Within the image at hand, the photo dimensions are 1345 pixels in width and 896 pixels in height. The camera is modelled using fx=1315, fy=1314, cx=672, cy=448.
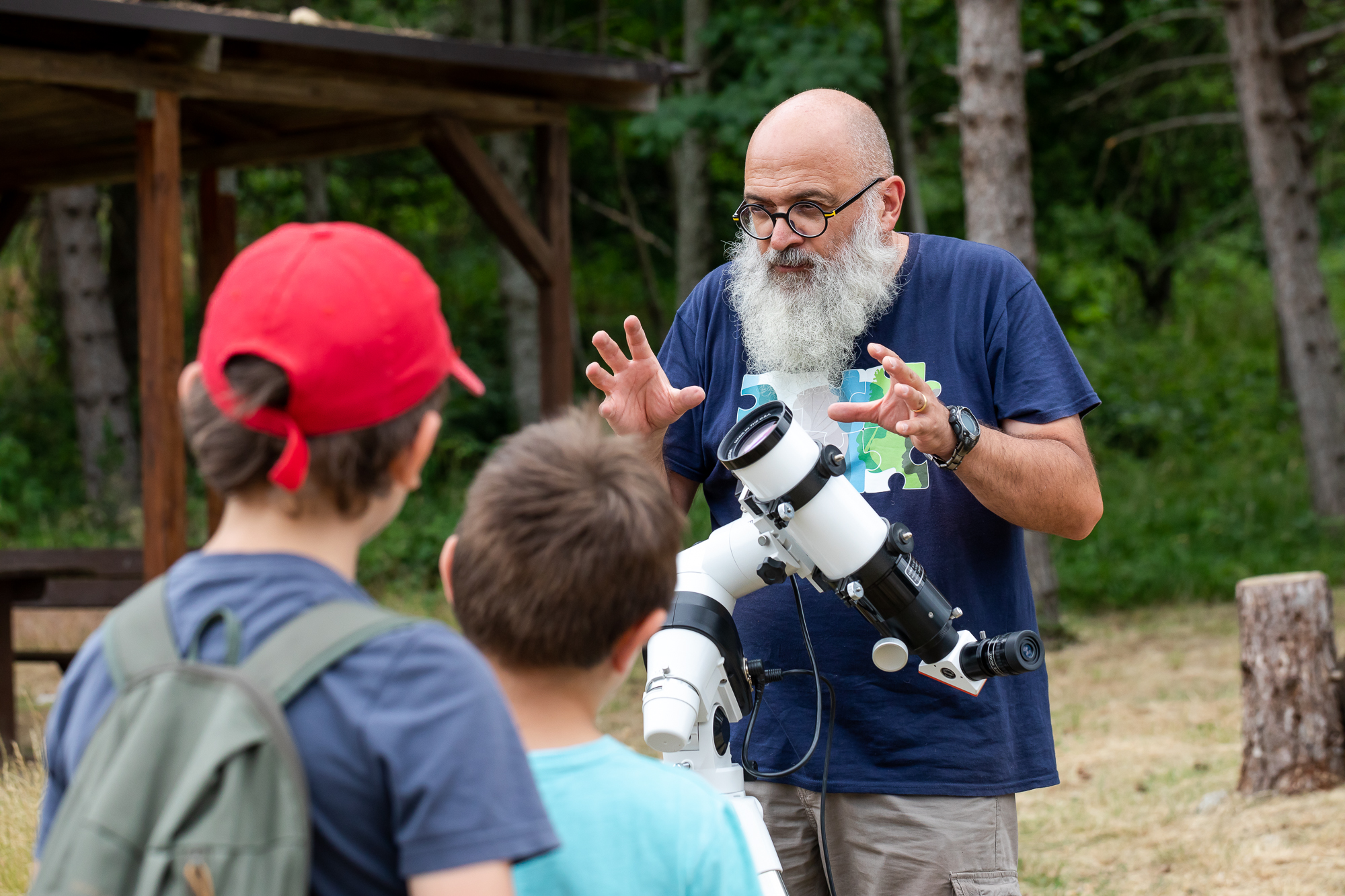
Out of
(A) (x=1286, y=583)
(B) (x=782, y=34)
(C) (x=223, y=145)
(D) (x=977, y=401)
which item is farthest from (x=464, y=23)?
(D) (x=977, y=401)

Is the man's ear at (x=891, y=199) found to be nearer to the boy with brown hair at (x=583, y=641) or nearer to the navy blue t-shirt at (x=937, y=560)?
the navy blue t-shirt at (x=937, y=560)

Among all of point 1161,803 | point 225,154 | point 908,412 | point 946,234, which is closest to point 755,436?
point 908,412

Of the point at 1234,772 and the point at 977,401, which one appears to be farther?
the point at 1234,772

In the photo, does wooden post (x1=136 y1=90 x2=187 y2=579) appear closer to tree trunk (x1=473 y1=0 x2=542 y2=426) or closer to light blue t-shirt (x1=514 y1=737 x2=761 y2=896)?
light blue t-shirt (x1=514 y1=737 x2=761 y2=896)

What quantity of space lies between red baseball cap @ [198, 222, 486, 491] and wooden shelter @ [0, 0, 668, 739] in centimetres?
470

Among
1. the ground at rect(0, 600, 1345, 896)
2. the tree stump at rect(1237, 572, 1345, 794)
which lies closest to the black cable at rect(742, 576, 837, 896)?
the ground at rect(0, 600, 1345, 896)

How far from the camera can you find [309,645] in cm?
106

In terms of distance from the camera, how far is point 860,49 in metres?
10.8

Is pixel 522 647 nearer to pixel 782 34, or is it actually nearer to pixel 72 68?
pixel 72 68

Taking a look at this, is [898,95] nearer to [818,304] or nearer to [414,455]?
[818,304]

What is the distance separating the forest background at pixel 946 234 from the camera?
10.4 metres

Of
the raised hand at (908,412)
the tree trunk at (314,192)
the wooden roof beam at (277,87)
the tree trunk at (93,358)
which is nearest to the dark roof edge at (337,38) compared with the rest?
the wooden roof beam at (277,87)

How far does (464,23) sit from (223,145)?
7.09m

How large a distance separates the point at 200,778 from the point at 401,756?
0.50 feet
